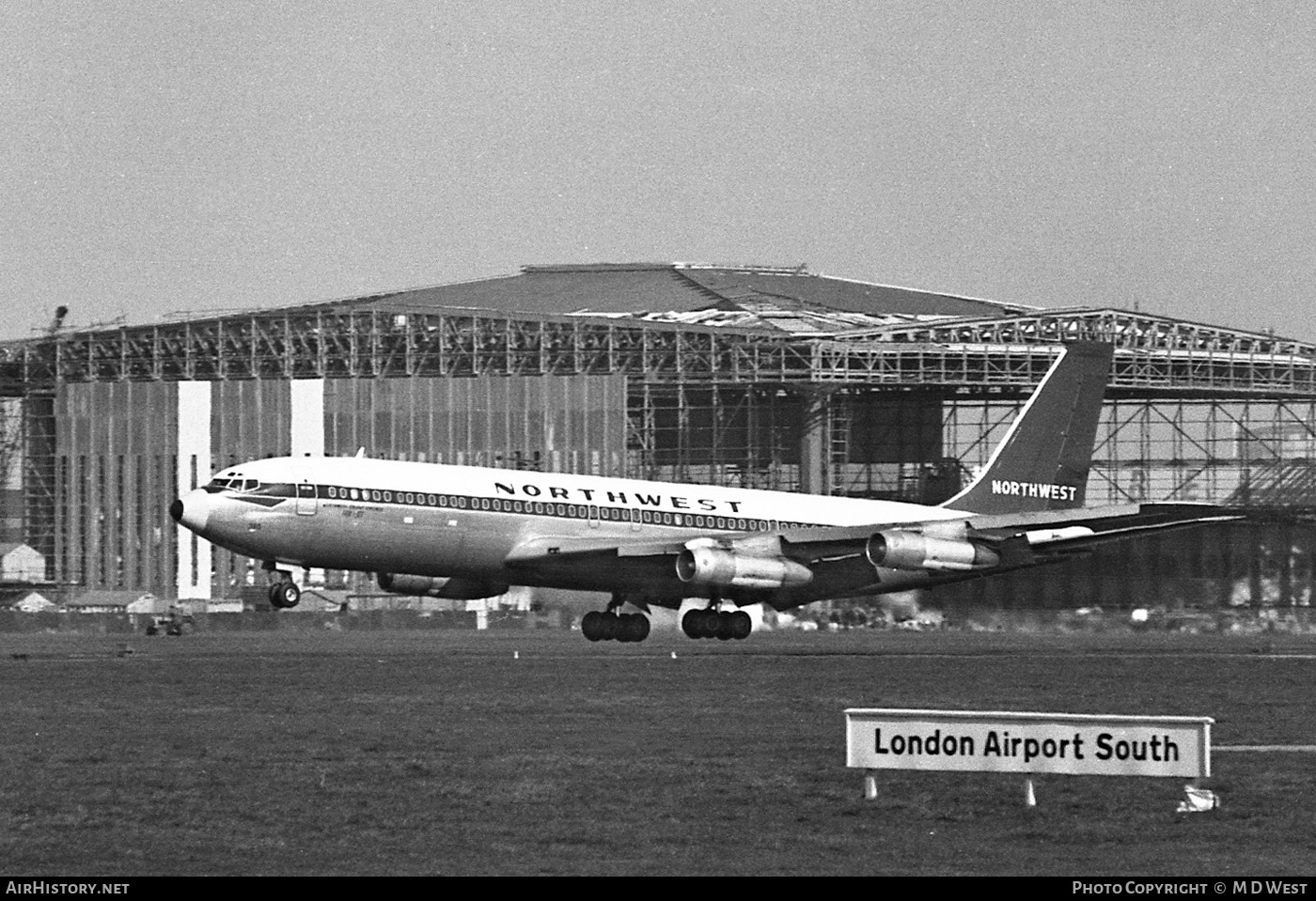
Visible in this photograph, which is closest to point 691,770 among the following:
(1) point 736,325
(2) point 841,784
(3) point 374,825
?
(2) point 841,784

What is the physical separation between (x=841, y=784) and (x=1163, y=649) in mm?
39162

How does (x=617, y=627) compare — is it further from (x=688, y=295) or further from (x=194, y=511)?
(x=688, y=295)

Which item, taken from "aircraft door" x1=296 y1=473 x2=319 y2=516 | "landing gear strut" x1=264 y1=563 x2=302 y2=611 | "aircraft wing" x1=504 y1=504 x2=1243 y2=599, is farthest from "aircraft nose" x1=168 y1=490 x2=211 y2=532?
"aircraft wing" x1=504 y1=504 x2=1243 y2=599

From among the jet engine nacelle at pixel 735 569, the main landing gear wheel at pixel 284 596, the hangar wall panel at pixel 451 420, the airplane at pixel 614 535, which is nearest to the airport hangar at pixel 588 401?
the hangar wall panel at pixel 451 420

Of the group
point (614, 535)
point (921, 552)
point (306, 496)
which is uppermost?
point (306, 496)

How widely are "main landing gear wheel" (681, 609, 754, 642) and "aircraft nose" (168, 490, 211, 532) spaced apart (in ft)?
46.4

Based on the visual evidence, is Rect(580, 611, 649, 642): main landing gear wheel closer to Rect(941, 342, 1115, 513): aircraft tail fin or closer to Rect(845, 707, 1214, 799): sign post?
Rect(941, 342, 1115, 513): aircraft tail fin

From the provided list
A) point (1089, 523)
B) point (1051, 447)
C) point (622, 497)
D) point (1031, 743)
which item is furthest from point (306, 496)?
point (1031, 743)

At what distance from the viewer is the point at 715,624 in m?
61.2

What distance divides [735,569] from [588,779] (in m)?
30.7

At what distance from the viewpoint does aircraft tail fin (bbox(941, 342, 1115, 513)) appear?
6833 centimetres

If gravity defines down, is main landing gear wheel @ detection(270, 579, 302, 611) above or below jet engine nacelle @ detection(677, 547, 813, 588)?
below

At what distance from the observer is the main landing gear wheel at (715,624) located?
61.1 m

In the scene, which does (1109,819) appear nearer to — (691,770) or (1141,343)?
(691,770)
